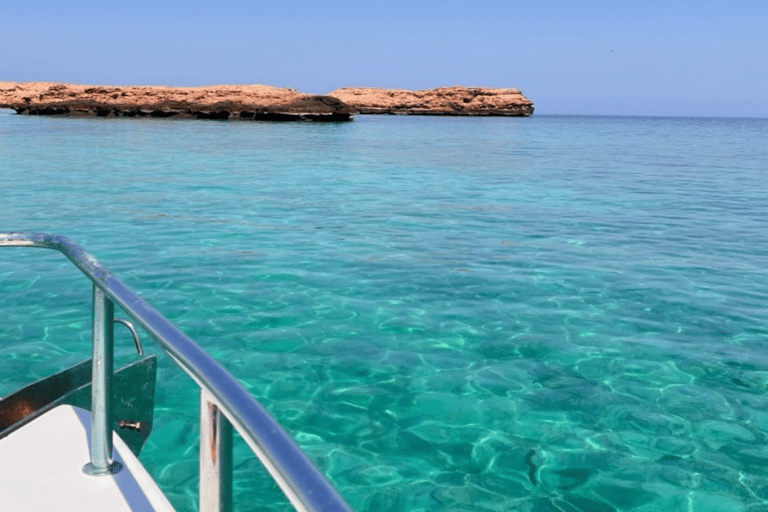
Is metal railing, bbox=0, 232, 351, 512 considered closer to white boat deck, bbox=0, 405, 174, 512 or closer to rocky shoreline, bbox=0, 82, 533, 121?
white boat deck, bbox=0, 405, 174, 512

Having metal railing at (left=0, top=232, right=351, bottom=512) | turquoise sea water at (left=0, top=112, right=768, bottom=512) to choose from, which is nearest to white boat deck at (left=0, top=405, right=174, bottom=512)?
metal railing at (left=0, top=232, right=351, bottom=512)

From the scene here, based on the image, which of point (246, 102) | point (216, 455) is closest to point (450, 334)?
point (216, 455)

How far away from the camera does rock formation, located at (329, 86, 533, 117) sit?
15150cm

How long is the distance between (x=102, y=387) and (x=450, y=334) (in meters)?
5.06

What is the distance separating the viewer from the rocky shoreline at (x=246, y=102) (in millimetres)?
75938

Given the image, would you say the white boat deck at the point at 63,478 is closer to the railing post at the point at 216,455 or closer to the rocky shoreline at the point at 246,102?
the railing post at the point at 216,455

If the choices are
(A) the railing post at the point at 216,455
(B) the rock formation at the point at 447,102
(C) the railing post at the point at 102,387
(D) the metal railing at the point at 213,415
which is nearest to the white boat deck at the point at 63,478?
(C) the railing post at the point at 102,387

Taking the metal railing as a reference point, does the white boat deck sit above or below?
below

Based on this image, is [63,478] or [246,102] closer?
[63,478]

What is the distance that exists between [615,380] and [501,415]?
4.15 ft

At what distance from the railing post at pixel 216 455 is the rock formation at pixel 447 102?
152540 mm

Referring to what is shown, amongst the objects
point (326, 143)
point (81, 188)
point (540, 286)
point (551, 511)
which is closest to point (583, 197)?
point (540, 286)

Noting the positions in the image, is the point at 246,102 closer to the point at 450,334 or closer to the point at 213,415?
the point at 450,334

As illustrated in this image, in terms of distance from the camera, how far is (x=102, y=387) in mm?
2221
